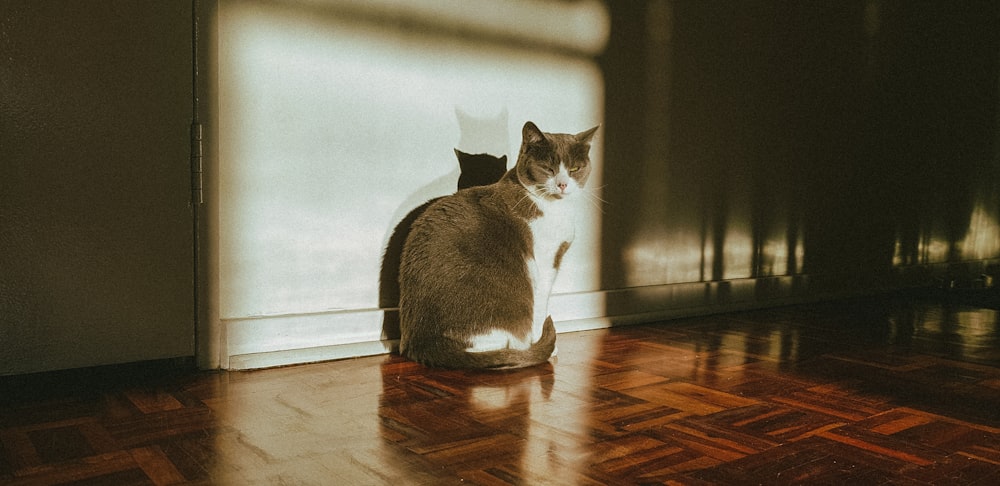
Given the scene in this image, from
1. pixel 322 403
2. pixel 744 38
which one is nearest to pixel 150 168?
Result: pixel 322 403

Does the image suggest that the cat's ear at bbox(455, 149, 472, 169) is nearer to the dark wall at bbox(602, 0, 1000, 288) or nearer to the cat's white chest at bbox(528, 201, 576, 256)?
the cat's white chest at bbox(528, 201, 576, 256)

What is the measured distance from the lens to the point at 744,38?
238cm

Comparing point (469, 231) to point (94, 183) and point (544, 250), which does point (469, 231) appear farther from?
point (94, 183)

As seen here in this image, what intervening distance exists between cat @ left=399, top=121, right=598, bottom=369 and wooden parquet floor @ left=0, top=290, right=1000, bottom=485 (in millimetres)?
64

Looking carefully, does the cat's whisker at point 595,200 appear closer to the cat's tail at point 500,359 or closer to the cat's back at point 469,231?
the cat's back at point 469,231

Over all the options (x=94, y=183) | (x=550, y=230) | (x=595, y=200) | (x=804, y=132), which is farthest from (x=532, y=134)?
(x=804, y=132)

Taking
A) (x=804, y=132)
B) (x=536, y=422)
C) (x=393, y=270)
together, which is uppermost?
(x=804, y=132)

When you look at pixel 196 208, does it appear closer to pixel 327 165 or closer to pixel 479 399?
pixel 327 165

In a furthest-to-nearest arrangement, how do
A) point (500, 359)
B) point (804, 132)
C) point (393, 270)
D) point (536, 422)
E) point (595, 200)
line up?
1. point (804, 132)
2. point (595, 200)
3. point (393, 270)
4. point (500, 359)
5. point (536, 422)

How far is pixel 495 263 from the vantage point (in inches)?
58.4

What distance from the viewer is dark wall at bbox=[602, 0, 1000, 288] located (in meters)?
2.16

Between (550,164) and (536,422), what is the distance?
60 centimetres

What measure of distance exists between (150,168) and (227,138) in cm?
16

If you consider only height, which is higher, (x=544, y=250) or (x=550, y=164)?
(x=550, y=164)
